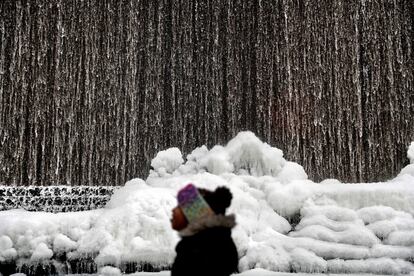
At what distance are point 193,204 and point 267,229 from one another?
5.35 metres

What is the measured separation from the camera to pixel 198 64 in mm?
12523

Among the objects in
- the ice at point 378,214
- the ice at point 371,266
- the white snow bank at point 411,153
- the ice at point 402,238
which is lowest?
the ice at point 371,266

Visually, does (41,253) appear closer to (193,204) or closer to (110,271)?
(110,271)

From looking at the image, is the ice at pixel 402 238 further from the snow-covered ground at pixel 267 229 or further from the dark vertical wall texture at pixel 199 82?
the dark vertical wall texture at pixel 199 82

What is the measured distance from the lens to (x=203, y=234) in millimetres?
3420

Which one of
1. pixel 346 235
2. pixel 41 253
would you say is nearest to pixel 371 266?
pixel 346 235

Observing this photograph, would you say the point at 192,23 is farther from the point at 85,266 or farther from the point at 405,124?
the point at 85,266

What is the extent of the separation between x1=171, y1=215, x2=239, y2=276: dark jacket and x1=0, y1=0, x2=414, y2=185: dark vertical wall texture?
27.6 ft

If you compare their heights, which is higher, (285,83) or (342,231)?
(285,83)

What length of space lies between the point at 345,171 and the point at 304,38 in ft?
11.6

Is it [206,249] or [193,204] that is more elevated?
[193,204]

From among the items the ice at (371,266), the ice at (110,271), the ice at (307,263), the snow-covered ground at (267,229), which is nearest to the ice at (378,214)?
the snow-covered ground at (267,229)

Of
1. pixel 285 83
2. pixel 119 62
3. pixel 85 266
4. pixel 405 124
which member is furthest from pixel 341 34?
pixel 85 266

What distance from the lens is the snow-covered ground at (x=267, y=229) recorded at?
26.1 feet
